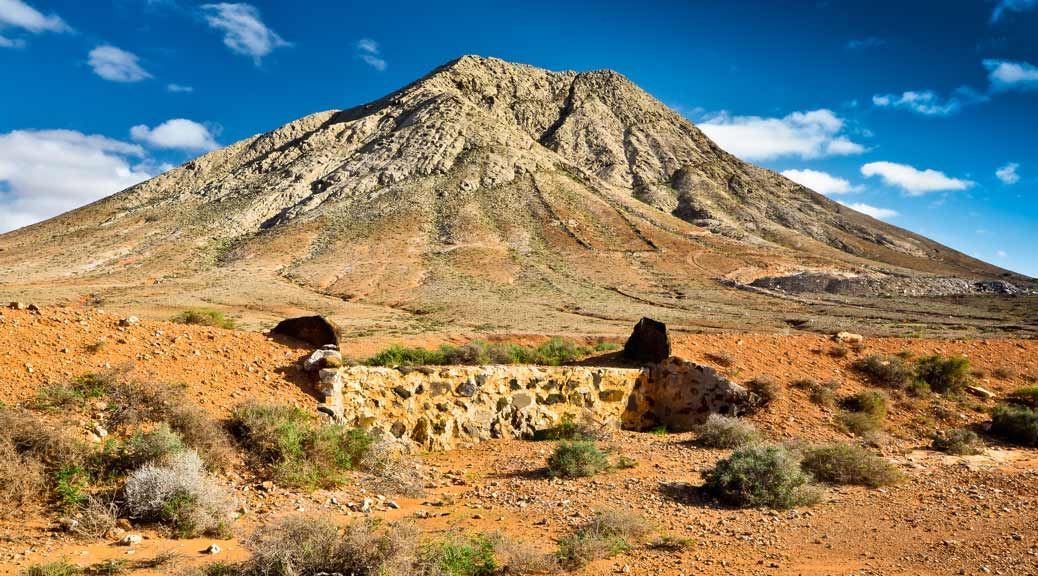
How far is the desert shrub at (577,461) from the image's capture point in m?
7.87

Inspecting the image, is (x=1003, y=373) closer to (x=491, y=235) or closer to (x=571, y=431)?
(x=571, y=431)

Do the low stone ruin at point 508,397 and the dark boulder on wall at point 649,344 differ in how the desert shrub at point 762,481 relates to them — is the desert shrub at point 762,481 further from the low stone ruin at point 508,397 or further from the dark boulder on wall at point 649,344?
the dark boulder on wall at point 649,344

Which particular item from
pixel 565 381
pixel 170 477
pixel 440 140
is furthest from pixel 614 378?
pixel 440 140

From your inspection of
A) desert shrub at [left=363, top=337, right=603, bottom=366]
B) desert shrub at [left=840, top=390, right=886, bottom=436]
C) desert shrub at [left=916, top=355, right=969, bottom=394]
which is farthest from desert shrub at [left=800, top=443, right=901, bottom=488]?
desert shrub at [left=363, top=337, right=603, bottom=366]

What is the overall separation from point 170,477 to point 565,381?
6887 millimetres

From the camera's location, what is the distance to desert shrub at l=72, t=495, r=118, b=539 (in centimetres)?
492

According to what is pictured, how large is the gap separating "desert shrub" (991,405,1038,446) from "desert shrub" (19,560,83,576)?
44.3ft

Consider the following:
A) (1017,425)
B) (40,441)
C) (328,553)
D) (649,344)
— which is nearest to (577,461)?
(328,553)

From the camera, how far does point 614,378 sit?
11039mm

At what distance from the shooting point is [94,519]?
500 cm

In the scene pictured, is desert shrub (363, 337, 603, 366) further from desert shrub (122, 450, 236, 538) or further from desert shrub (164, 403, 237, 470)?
desert shrub (122, 450, 236, 538)

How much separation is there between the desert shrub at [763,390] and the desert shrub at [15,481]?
10483 mm

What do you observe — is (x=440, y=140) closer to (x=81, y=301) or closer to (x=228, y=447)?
(x=81, y=301)

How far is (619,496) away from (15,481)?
20.7ft
